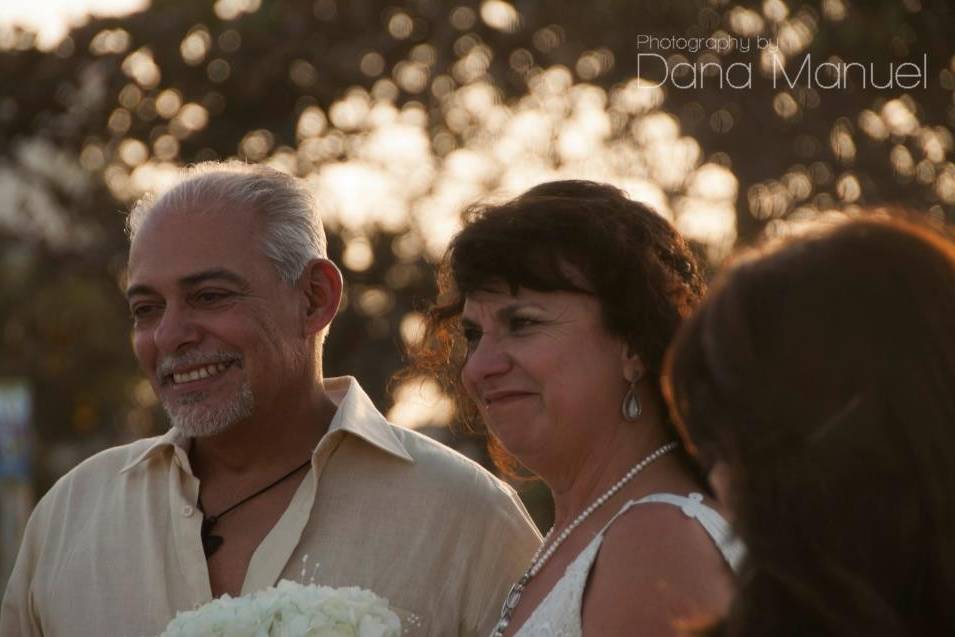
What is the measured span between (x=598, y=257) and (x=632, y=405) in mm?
332

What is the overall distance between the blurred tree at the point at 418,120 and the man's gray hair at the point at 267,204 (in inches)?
137

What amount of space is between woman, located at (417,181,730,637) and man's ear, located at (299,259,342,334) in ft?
3.10

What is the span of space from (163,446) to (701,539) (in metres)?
1.88

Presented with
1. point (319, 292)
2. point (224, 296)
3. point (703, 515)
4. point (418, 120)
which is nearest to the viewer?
point (703, 515)

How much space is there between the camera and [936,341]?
188 centimetres

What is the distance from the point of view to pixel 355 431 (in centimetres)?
419

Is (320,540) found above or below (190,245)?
below

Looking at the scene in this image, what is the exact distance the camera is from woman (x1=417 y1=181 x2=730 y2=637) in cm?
335

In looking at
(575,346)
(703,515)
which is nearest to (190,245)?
(575,346)

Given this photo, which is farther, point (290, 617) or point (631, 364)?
point (631, 364)

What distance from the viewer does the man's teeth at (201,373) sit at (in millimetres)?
4121

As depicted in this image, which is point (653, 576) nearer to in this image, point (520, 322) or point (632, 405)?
point (632, 405)

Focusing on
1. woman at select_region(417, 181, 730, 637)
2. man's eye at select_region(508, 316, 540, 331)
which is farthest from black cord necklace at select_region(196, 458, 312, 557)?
man's eye at select_region(508, 316, 540, 331)

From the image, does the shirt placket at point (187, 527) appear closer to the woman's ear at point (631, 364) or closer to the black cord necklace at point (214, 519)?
the black cord necklace at point (214, 519)
